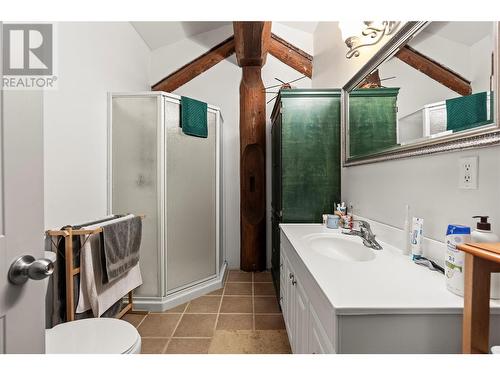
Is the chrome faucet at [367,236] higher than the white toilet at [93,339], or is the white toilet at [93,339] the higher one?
the chrome faucet at [367,236]

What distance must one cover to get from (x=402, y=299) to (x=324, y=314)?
25cm

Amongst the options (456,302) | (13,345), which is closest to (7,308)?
(13,345)

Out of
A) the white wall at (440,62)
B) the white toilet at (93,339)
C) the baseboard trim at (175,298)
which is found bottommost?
the baseboard trim at (175,298)

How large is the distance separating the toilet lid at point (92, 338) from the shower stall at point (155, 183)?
98 centimetres

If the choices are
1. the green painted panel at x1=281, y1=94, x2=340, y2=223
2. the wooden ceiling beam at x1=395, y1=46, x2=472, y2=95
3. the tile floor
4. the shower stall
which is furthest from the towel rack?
the wooden ceiling beam at x1=395, y1=46, x2=472, y2=95

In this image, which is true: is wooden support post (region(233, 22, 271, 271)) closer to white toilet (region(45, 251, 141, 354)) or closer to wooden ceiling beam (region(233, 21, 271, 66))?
wooden ceiling beam (region(233, 21, 271, 66))

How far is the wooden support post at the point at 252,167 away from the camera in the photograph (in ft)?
9.87

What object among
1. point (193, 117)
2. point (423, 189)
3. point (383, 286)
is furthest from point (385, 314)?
point (193, 117)

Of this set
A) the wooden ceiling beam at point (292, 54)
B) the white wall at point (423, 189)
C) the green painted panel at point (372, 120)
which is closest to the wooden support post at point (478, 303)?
the white wall at point (423, 189)

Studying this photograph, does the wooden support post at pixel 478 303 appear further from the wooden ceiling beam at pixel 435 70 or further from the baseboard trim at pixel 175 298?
the baseboard trim at pixel 175 298

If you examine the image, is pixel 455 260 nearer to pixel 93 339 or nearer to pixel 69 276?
pixel 93 339

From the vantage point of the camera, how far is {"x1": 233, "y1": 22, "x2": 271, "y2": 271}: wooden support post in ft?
9.87

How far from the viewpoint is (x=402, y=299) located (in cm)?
74
